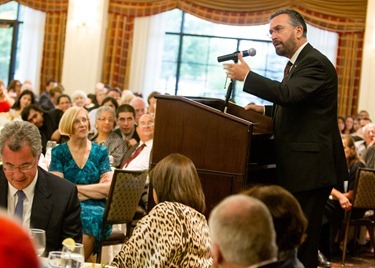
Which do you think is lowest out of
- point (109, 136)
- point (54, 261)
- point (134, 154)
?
point (54, 261)

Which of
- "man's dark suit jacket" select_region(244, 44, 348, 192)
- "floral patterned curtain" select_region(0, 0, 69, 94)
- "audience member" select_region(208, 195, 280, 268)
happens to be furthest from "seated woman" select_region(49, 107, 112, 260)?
"floral patterned curtain" select_region(0, 0, 69, 94)

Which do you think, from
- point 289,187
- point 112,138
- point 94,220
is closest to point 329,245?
point 112,138

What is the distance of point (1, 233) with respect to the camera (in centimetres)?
114

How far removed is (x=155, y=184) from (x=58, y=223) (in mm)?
487

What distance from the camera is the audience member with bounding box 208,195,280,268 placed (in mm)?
1935

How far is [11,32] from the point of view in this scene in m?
15.8

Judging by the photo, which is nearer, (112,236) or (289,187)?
(289,187)

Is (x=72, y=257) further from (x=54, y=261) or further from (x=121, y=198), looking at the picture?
(x=121, y=198)

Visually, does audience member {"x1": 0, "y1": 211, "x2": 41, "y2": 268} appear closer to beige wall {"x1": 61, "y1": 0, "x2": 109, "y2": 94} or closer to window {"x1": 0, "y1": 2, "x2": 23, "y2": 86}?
beige wall {"x1": 61, "y1": 0, "x2": 109, "y2": 94}

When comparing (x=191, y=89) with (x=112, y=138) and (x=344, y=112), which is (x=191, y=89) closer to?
(x=344, y=112)

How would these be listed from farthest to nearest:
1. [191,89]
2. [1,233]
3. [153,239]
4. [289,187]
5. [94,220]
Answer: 1. [191,89]
2. [94,220]
3. [289,187]
4. [153,239]
5. [1,233]

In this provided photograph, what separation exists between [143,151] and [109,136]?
0.95m

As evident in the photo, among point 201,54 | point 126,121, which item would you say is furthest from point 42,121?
point 201,54

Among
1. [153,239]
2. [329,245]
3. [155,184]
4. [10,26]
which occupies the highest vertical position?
[10,26]
